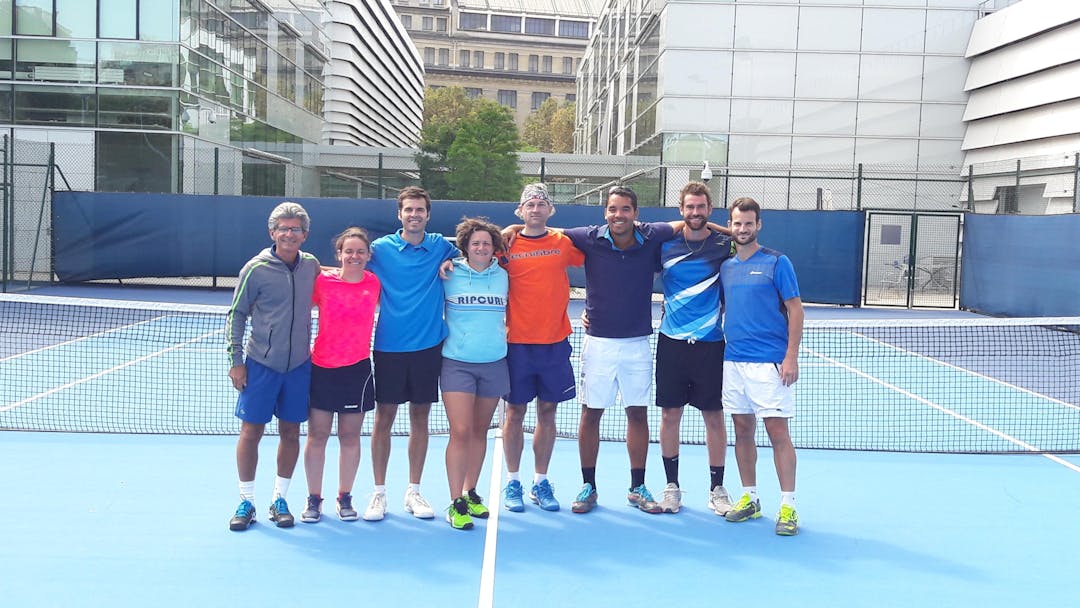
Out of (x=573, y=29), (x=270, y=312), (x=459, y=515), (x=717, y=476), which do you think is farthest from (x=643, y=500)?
(x=573, y=29)

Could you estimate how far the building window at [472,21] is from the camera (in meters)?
111

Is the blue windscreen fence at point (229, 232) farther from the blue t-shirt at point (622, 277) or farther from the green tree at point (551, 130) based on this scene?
the green tree at point (551, 130)

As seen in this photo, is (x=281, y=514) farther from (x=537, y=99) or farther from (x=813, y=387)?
(x=537, y=99)

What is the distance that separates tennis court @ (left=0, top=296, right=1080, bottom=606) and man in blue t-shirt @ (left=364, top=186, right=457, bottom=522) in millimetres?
461

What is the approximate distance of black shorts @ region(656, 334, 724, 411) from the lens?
18.1ft

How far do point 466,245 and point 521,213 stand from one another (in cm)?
41

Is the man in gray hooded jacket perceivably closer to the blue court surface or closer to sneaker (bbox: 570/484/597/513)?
the blue court surface

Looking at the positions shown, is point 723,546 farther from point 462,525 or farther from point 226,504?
point 226,504

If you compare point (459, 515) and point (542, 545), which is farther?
point (459, 515)

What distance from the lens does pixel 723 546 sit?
505 centimetres

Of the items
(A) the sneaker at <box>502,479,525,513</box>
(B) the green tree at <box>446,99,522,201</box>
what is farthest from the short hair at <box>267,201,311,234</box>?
(B) the green tree at <box>446,99,522,201</box>

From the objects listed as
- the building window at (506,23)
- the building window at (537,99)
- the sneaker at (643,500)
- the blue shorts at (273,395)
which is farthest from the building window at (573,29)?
the blue shorts at (273,395)

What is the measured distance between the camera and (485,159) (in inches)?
1574

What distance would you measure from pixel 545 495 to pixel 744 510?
1079 millimetres
